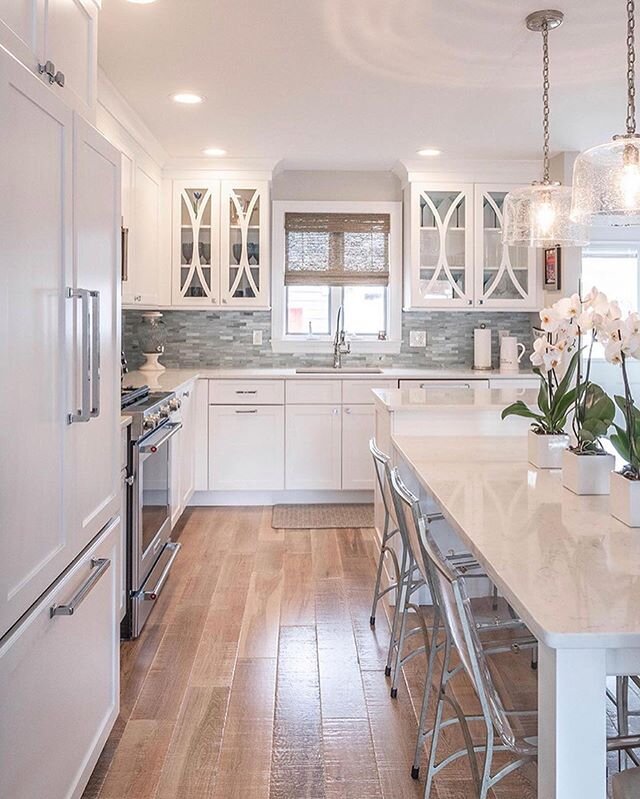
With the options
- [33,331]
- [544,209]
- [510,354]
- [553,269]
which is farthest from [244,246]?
[33,331]

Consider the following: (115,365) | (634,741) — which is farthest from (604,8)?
(634,741)

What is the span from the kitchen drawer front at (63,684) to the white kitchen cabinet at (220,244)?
3.42 m

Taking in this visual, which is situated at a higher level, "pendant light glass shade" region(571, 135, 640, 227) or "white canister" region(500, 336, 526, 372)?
"pendant light glass shade" region(571, 135, 640, 227)

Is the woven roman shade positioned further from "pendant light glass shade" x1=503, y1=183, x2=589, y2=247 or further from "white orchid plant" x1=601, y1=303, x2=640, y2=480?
"white orchid plant" x1=601, y1=303, x2=640, y2=480

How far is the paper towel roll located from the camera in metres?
5.65

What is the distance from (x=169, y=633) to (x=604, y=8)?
3029 millimetres

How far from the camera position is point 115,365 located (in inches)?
87.4

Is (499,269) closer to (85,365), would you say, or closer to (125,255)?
(125,255)

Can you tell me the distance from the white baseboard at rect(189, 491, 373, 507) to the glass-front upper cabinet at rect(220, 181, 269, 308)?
139cm

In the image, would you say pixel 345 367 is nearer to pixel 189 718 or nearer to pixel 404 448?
pixel 404 448

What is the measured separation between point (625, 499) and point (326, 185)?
176 inches

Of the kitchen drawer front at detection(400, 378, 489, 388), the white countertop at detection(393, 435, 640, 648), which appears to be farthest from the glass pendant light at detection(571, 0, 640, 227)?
the kitchen drawer front at detection(400, 378, 489, 388)

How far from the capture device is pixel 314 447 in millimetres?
5328

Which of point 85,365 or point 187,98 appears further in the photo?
point 187,98
